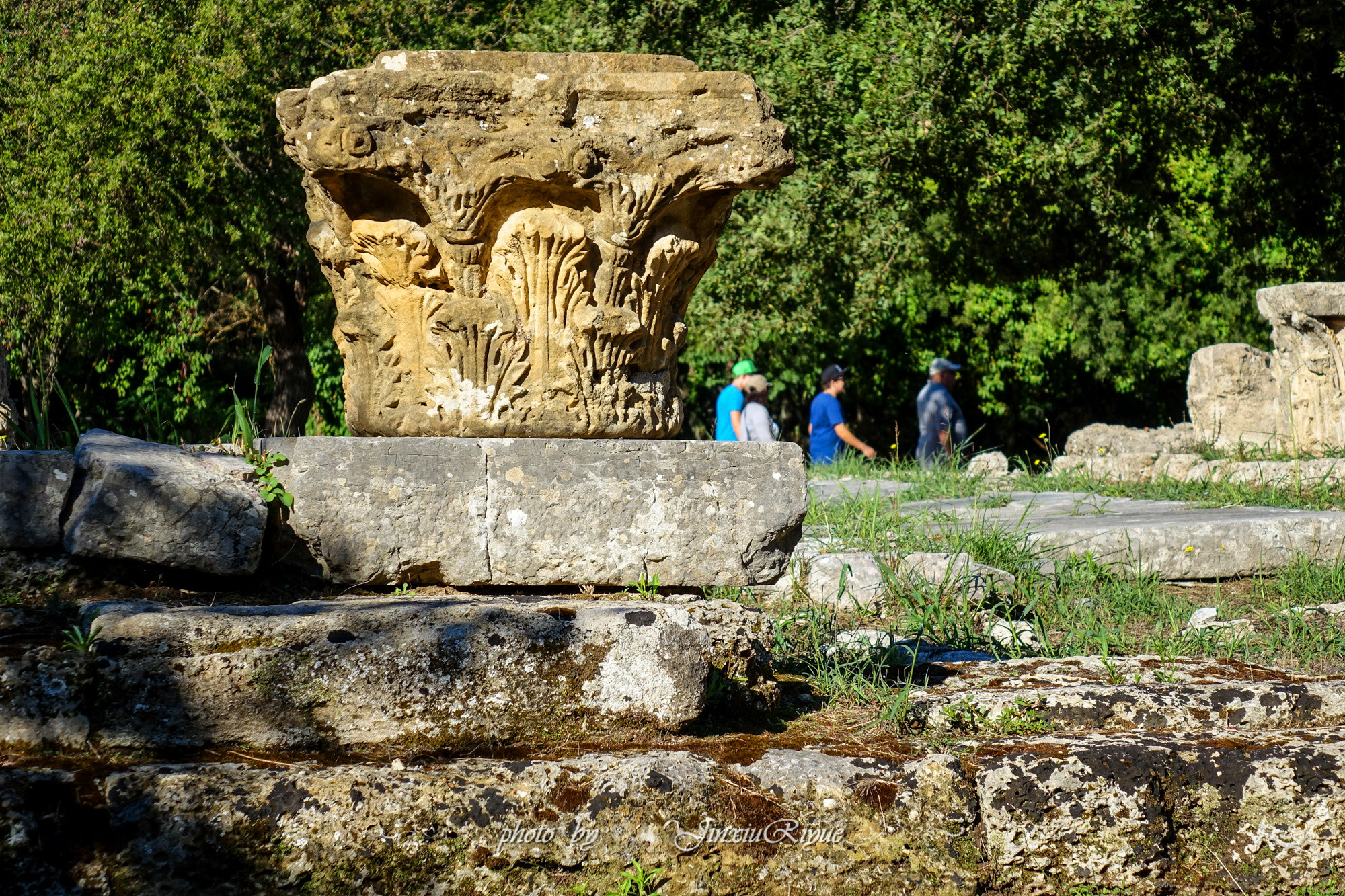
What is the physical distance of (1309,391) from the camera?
34.4 ft

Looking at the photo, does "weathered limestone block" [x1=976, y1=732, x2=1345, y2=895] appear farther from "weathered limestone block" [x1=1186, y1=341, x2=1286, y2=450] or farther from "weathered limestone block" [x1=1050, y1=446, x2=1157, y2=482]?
"weathered limestone block" [x1=1186, y1=341, x2=1286, y2=450]

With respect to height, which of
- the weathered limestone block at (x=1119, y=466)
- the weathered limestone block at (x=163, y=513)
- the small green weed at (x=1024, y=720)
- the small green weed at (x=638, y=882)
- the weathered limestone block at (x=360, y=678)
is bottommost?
the weathered limestone block at (x=1119, y=466)

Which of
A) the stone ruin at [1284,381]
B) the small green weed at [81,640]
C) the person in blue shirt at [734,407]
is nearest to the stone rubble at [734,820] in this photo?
the small green weed at [81,640]

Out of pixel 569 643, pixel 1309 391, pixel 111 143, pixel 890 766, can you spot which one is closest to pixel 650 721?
pixel 569 643

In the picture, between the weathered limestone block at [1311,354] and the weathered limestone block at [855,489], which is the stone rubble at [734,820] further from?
the weathered limestone block at [1311,354]

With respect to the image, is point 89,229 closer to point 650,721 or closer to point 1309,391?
point 650,721

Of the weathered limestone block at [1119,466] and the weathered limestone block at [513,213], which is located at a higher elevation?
the weathered limestone block at [513,213]

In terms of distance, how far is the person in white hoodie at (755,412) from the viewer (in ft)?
29.0

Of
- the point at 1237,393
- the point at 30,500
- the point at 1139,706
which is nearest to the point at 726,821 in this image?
the point at 1139,706

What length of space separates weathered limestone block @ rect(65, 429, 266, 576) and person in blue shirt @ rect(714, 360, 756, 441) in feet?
19.1

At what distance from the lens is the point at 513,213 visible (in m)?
3.83

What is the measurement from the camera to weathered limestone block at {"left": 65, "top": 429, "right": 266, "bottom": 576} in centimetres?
310

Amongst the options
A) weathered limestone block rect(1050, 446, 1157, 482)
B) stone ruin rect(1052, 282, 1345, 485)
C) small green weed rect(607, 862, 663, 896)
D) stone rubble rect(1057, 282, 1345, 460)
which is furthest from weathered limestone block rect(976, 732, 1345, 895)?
weathered limestone block rect(1050, 446, 1157, 482)

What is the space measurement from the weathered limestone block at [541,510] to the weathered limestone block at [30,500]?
60cm
